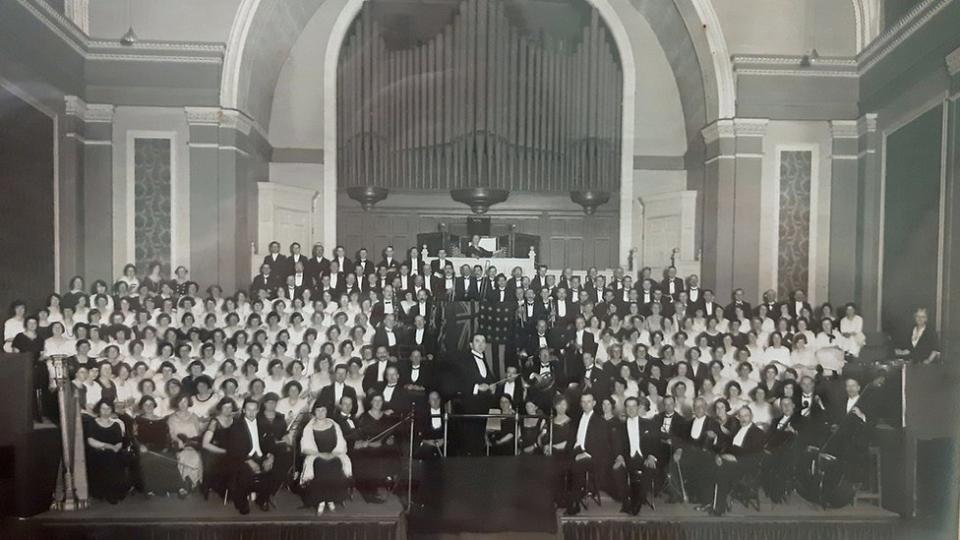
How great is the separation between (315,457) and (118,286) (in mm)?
733

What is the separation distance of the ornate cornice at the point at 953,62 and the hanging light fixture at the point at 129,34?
84.7 inches

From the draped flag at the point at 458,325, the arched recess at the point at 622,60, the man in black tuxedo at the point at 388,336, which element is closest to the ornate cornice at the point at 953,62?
the arched recess at the point at 622,60

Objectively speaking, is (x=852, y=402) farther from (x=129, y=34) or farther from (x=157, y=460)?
(x=129, y=34)

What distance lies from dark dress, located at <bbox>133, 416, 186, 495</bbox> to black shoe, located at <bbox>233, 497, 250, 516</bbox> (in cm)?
17

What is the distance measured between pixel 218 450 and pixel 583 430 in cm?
108

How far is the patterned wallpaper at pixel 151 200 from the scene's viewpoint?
1.74 meters

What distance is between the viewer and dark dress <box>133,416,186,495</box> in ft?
5.87

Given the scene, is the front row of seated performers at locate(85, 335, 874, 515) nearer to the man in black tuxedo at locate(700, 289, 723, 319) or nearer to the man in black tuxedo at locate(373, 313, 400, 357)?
the man in black tuxedo at locate(373, 313, 400, 357)

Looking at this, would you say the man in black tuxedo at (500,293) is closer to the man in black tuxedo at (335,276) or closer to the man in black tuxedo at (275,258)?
the man in black tuxedo at (335,276)

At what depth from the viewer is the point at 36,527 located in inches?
66.7

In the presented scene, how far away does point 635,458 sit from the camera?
187 cm

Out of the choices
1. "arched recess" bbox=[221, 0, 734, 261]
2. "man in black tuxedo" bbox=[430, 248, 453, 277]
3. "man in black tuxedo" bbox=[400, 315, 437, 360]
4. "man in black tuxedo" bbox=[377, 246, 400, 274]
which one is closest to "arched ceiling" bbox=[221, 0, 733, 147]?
"arched recess" bbox=[221, 0, 734, 261]

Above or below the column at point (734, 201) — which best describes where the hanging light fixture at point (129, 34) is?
above

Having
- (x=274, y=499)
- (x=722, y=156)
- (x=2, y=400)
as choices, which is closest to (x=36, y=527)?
(x=2, y=400)
